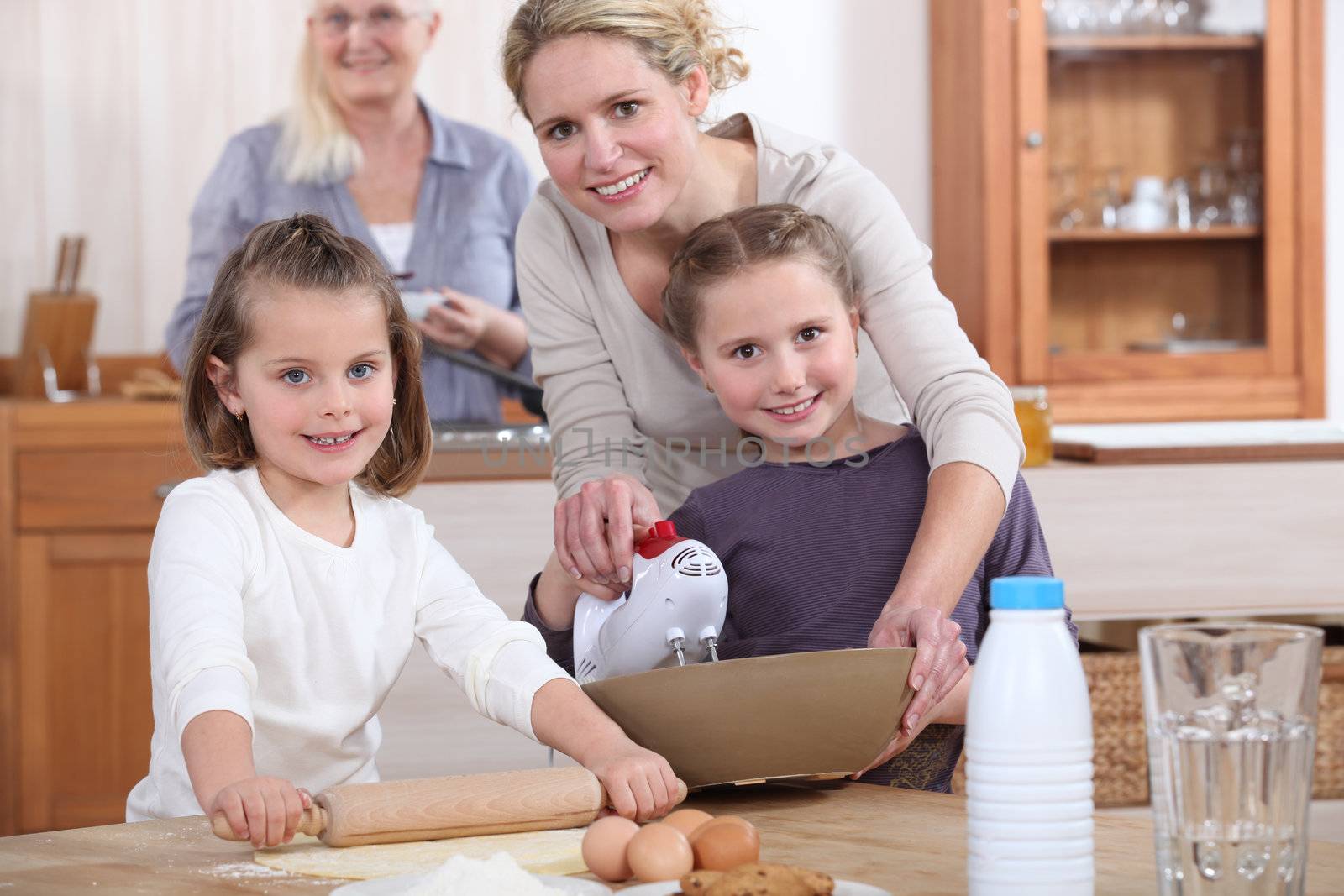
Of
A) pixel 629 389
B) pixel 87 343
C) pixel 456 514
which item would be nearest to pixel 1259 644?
pixel 629 389

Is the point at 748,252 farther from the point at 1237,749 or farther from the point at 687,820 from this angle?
the point at 1237,749

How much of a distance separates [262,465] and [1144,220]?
92.6 inches

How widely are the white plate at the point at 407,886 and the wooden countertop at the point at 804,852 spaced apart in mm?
35

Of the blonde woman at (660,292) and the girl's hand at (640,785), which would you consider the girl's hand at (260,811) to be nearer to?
the girl's hand at (640,785)

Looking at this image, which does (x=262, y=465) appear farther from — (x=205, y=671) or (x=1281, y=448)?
(x=1281, y=448)

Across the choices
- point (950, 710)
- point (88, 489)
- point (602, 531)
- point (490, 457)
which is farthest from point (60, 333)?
point (950, 710)

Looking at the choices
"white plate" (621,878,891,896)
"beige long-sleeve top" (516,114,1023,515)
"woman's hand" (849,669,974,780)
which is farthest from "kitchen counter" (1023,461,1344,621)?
"white plate" (621,878,891,896)

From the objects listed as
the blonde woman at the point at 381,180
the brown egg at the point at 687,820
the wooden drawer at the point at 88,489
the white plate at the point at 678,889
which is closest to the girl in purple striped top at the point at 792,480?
the brown egg at the point at 687,820

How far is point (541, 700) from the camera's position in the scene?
3.73 feet

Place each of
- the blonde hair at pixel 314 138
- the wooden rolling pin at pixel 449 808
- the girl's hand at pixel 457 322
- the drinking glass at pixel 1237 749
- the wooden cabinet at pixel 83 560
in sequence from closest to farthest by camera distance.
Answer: the drinking glass at pixel 1237 749
the wooden rolling pin at pixel 449 808
the girl's hand at pixel 457 322
the wooden cabinet at pixel 83 560
the blonde hair at pixel 314 138

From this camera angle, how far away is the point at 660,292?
5.39ft

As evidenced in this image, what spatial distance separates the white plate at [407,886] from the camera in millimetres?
787

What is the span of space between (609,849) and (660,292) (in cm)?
90

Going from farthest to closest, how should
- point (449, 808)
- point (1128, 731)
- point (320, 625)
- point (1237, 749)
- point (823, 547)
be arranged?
1. point (1128, 731)
2. point (823, 547)
3. point (320, 625)
4. point (449, 808)
5. point (1237, 749)
